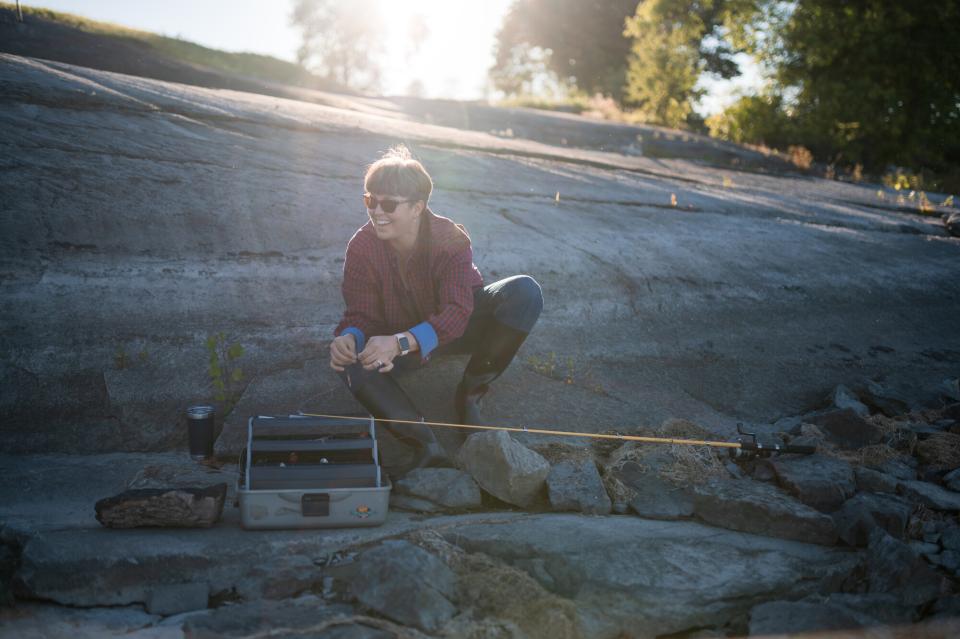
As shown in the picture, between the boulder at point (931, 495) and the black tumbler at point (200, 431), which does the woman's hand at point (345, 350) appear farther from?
the boulder at point (931, 495)

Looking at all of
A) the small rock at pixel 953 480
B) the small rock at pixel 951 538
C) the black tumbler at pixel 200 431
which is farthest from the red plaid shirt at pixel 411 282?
the small rock at pixel 953 480

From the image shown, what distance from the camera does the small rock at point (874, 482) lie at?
3.72 metres

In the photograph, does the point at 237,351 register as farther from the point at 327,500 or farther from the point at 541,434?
the point at 541,434

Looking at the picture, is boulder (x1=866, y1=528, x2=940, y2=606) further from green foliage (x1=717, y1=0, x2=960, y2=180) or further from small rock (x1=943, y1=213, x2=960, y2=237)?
green foliage (x1=717, y1=0, x2=960, y2=180)

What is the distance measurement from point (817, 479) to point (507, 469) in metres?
1.48

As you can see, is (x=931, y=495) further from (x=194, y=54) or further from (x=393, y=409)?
(x=194, y=54)

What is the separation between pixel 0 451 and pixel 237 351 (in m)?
1.22

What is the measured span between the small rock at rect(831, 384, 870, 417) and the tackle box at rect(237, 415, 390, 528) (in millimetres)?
3139

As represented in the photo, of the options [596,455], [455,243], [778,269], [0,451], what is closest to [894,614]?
[596,455]

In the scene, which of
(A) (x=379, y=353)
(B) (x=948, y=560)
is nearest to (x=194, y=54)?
(A) (x=379, y=353)

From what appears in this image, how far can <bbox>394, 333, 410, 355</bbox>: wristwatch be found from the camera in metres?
3.51

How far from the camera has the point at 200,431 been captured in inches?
148

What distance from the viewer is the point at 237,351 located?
4242mm

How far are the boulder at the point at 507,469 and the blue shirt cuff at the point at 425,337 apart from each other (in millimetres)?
489
